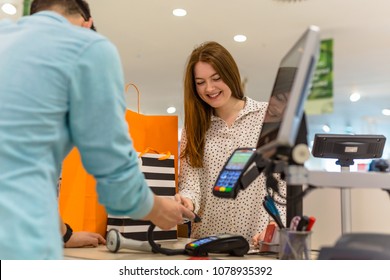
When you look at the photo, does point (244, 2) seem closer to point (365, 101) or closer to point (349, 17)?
point (349, 17)

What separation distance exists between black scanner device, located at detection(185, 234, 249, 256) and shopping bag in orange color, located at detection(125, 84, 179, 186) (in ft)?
→ 1.75

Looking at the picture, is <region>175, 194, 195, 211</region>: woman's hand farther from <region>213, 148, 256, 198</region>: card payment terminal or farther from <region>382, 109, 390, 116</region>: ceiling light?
<region>382, 109, 390, 116</region>: ceiling light

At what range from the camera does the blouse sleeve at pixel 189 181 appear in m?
1.70

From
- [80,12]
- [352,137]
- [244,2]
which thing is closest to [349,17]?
[244,2]

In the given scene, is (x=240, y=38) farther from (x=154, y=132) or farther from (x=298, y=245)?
(x=298, y=245)

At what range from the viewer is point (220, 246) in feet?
4.03

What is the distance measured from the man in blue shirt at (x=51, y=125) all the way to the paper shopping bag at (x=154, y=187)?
50cm

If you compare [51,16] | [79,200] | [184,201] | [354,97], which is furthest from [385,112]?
[51,16]

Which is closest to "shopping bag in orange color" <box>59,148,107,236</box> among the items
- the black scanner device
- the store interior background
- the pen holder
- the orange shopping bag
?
the orange shopping bag

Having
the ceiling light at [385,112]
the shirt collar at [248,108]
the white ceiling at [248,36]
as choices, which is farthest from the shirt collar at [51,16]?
→ the ceiling light at [385,112]

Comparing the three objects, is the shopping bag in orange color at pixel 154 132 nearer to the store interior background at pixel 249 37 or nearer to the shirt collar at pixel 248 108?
the shirt collar at pixel 248 108

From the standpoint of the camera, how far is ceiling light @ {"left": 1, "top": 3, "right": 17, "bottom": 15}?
4.14 m

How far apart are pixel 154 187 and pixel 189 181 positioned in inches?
8.9
